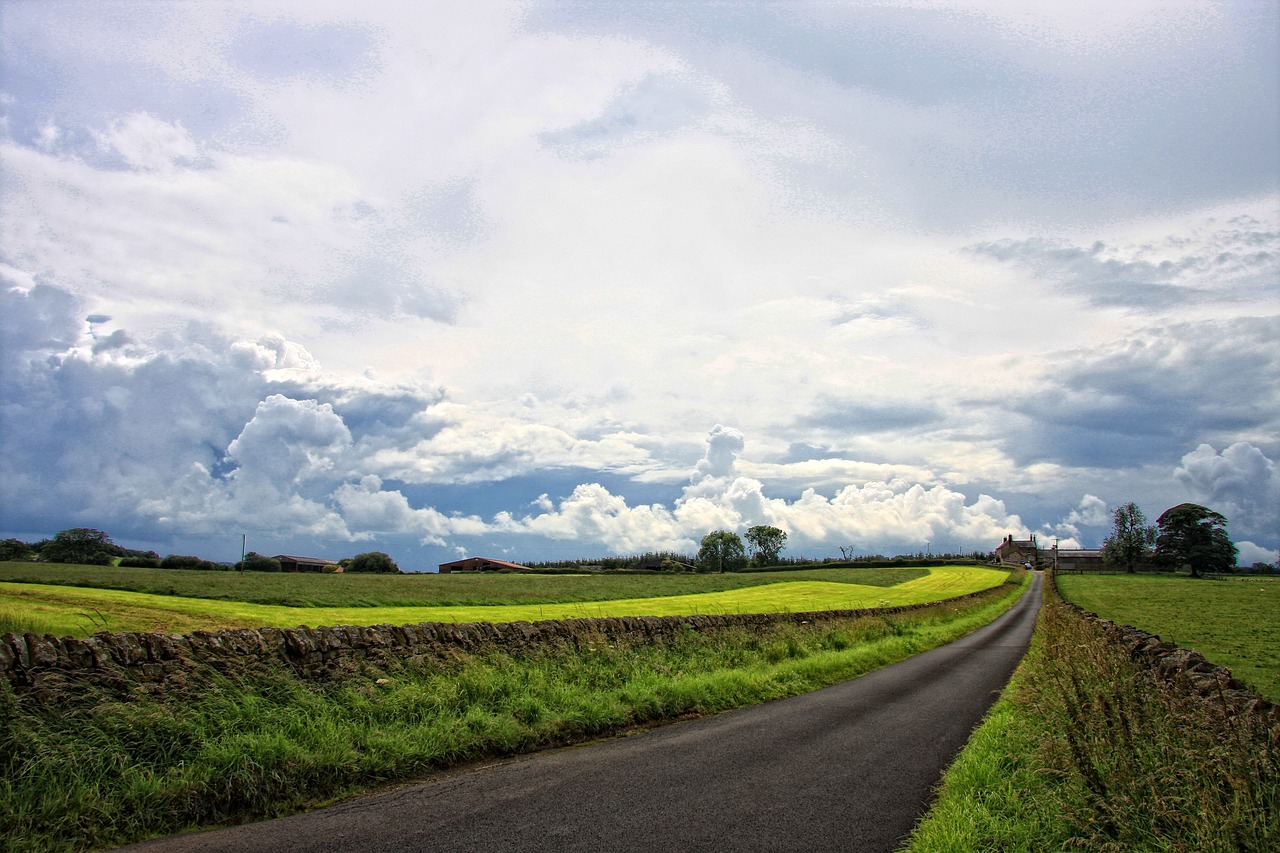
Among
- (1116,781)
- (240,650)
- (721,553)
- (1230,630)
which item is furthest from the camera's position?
(721,553)

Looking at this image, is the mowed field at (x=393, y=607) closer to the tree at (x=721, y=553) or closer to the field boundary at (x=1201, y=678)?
the field boundary at (x=1201, y=678)

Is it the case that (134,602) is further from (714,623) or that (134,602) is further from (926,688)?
(926,688)

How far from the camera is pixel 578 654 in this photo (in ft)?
46.4

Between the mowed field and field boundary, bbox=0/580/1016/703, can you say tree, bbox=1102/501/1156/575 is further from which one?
field boundary, bbox=0/580/1016/703

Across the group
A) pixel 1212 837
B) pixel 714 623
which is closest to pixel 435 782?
pixel 1212 837

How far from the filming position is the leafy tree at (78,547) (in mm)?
109562

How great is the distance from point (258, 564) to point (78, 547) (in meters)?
26.1

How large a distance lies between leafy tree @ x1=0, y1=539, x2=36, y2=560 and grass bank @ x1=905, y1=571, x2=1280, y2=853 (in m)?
133

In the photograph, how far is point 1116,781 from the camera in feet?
22.2

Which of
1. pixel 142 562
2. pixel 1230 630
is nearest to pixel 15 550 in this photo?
pixel 142 562

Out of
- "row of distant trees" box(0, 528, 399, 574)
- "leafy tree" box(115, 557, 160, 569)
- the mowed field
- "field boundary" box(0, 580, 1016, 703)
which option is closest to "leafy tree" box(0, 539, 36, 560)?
"row of distant trees" box(0, 528, 399, 574)

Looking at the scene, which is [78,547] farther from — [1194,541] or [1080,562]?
[1080,562]

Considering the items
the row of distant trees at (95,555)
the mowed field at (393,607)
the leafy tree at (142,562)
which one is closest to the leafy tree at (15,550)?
the row of distant trees at (95,555)

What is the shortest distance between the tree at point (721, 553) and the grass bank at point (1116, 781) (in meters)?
167
